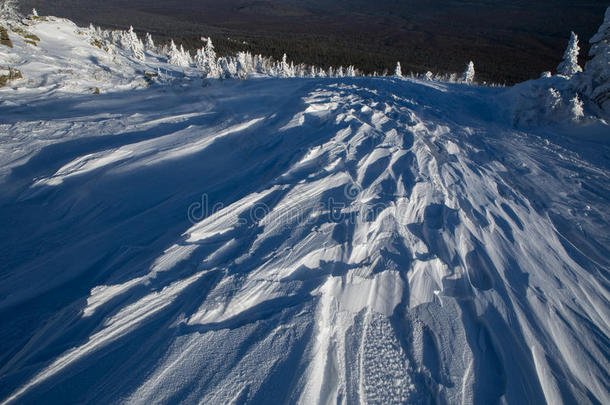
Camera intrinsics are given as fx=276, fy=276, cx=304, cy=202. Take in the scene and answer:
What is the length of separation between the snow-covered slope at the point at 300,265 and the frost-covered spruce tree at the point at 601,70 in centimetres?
148

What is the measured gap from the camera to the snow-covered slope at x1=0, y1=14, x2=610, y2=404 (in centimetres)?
167

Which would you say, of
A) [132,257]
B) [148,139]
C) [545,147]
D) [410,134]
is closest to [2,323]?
[132,257]

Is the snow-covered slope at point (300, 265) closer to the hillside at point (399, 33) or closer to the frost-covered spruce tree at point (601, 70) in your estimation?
the frost-covered spruce tree at point (601, 70)

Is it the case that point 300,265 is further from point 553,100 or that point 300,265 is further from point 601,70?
point 601,70

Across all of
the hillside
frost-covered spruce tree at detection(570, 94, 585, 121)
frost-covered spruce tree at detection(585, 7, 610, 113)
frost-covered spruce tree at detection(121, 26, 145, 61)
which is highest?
the hillside

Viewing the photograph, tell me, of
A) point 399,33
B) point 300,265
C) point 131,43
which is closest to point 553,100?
point 300,265

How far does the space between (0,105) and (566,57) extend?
1332 inches

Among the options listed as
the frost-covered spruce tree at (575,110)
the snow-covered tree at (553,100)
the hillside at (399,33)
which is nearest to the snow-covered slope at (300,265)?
the frost-covered spruce tree at (575,110)

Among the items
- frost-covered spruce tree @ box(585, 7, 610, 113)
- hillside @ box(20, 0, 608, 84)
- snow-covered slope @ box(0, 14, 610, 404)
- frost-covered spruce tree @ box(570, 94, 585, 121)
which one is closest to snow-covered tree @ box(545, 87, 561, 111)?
frost-covered spruce tree @ box(570, 94, 585, 121)

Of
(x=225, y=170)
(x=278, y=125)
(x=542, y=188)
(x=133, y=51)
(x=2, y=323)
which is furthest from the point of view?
(x=133, y=51)

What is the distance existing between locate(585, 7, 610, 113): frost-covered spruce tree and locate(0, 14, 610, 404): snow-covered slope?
4.84 ft

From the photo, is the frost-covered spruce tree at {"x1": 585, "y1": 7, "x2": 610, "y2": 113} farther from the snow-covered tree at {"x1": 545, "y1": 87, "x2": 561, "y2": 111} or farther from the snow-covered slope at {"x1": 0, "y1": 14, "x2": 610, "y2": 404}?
the snow-covered slope at {"x1": 0, "y1": 14, "x2": 610, "y2": 404}

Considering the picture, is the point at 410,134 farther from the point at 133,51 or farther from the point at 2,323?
the point at 133,51

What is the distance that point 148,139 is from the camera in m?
4.57
